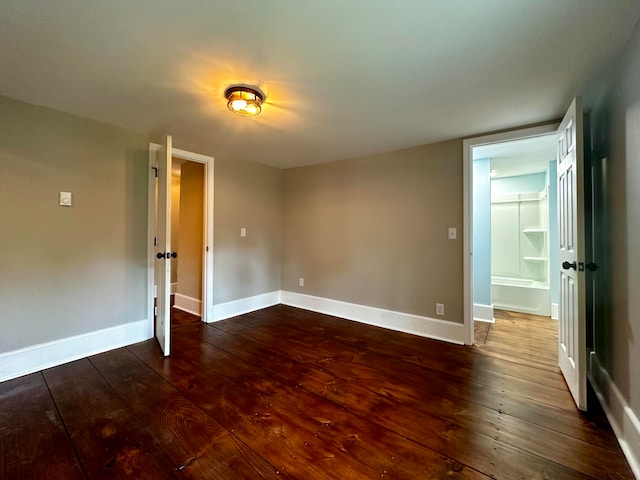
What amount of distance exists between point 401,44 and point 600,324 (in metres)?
2.36

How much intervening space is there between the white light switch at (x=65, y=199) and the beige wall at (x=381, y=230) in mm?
2623

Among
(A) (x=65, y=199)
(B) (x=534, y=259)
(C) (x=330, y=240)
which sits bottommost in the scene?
(B) (x=534, y=259)

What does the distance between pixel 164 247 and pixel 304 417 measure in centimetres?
195

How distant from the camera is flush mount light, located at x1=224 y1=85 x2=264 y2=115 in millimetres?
1927

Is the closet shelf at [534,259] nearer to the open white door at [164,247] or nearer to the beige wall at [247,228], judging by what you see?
the beige wall at [247,228]

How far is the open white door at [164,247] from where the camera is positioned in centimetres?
251

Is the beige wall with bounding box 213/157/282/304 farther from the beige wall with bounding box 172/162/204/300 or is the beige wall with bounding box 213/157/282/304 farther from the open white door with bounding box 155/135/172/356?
the open white door with bounding box 155/135/172/356

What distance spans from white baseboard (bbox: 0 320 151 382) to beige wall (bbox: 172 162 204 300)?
1.07 m

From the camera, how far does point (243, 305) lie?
384 centimetres

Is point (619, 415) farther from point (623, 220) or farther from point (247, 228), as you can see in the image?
point (247, 228)

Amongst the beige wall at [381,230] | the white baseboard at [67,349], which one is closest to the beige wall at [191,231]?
the white baseboard at [67,349]

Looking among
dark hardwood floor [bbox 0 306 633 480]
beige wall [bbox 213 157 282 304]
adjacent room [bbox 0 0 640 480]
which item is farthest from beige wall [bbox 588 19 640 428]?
beige wall [bbox 213 157 282 304]

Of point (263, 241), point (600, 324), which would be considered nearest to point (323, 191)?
point (263, 241)

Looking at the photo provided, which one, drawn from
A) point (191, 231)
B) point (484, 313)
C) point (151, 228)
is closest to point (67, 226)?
point (151, 228)
